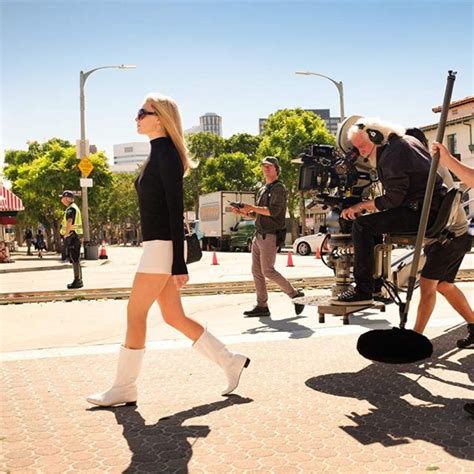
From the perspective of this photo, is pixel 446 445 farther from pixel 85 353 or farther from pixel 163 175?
pixel 85 353

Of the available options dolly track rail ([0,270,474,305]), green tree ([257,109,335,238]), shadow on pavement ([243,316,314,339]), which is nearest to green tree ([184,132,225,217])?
green tree ([257,109,335,238])

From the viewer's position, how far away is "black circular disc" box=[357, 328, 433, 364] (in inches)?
162

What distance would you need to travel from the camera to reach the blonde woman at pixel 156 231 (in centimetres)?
393

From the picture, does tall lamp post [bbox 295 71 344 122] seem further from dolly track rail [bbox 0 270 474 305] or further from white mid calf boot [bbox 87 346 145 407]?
white mid calf boot [bbox 87 346 145 407]

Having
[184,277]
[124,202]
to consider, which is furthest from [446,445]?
[124,202]

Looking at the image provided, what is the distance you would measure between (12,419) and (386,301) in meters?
3.80

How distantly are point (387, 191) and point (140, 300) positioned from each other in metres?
2.06

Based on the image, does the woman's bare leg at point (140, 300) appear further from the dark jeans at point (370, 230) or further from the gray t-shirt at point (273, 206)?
the gray t-shirt at point (273, 206)

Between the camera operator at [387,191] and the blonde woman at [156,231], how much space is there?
156 centimetres

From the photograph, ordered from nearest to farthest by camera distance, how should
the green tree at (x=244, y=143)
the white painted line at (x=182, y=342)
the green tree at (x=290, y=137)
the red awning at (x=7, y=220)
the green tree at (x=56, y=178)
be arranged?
the white painted line at (x=182, y=342), the red awning at (x=7, y=220), the green tree at (x=56, y=178), the green tree at (x=290, y=137), the green tree at (x=244, y=143)

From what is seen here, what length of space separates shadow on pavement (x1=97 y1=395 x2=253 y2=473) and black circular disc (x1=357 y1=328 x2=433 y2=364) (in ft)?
2.90

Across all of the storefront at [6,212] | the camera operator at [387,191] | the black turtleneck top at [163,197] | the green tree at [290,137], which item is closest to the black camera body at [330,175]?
the camera operator at [387,191]

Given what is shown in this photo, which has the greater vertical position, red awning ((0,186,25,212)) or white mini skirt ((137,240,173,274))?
red awning ((0,186,25,212))

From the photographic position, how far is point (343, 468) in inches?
117
